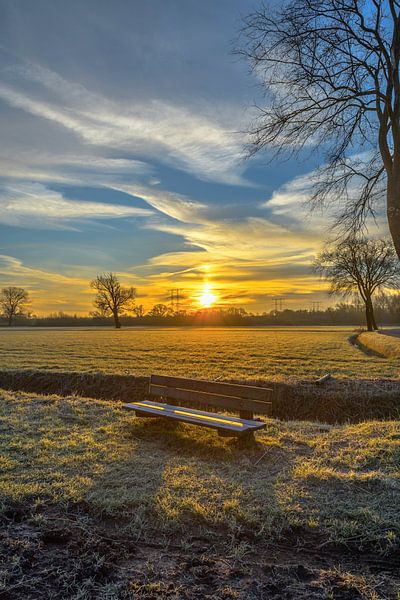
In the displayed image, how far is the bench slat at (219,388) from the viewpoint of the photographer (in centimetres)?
662

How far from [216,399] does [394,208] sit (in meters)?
4.90

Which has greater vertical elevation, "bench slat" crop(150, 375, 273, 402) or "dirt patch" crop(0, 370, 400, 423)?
"bench slat" crop(150, 375, 273, 402)

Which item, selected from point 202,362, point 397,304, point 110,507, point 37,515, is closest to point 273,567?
point 110,507

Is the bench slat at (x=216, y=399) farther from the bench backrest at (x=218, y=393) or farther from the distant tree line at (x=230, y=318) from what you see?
the distant tree line at (x=230, y=318)

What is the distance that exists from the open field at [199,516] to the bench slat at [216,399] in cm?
51

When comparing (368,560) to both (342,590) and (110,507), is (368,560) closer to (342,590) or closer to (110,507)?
(342,590)

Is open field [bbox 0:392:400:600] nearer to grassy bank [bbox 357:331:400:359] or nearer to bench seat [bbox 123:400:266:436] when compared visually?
bench seat [bbox 123:400:266:436]

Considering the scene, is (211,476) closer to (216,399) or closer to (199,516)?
(199,516)

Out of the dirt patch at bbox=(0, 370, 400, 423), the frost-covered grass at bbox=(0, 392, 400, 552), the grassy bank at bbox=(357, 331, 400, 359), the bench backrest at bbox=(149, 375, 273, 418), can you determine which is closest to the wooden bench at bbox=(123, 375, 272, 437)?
the bench backrest at bbox=(149, 375, 273, 418)

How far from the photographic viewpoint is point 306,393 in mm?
11320

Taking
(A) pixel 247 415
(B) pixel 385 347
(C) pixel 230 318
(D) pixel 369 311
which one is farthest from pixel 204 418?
(C) pixel 230 318

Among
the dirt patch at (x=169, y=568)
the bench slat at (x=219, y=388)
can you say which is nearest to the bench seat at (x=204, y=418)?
the bench slat at (x=219, y=388)

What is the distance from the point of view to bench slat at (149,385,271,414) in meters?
6.47

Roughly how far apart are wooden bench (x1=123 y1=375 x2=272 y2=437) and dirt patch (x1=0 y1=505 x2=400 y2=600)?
2441 millimetres
